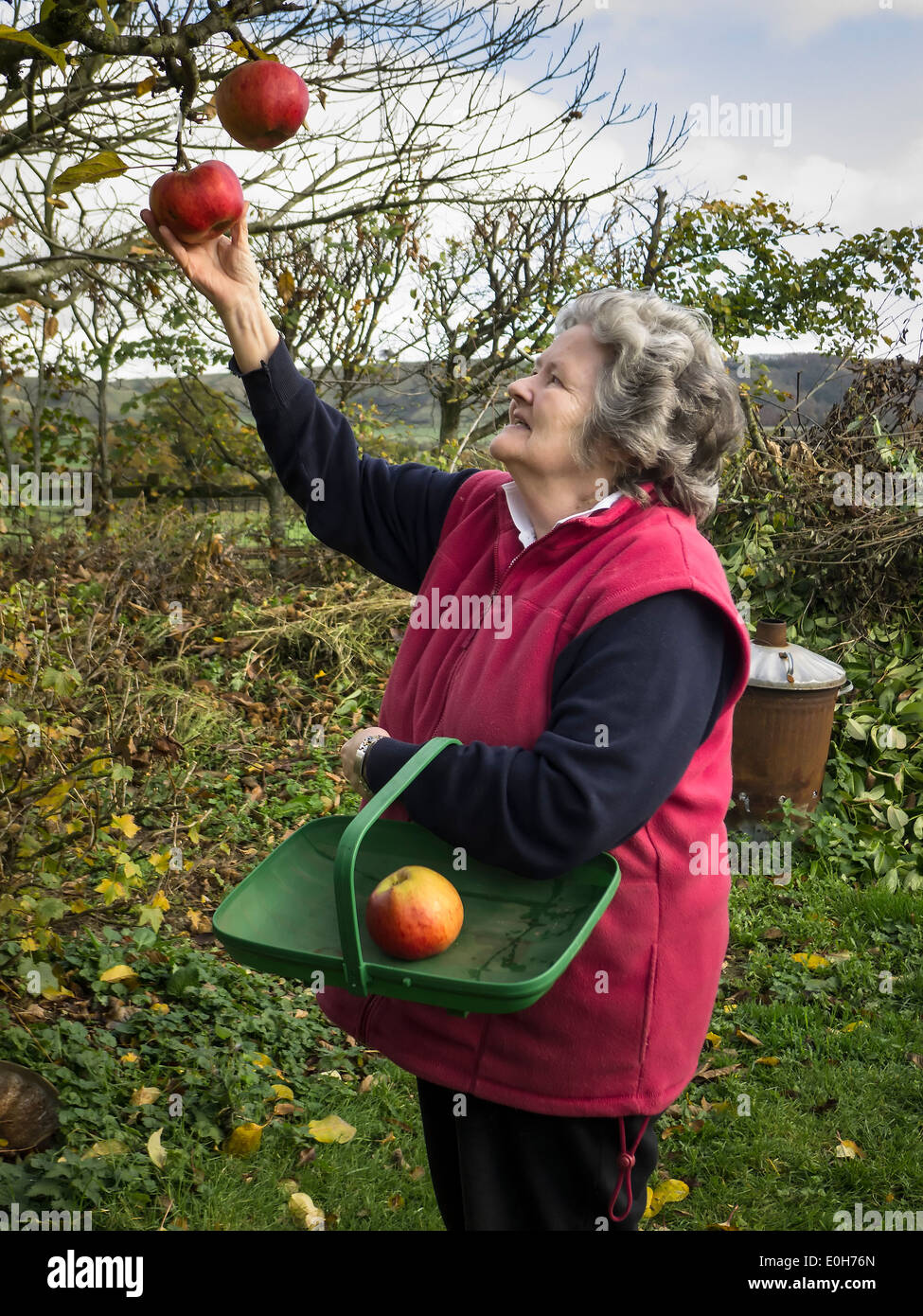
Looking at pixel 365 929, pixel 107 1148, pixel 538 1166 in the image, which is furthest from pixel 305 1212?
pixel 365 929

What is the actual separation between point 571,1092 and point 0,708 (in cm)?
173

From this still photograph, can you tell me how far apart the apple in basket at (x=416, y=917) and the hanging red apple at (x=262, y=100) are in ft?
3.54

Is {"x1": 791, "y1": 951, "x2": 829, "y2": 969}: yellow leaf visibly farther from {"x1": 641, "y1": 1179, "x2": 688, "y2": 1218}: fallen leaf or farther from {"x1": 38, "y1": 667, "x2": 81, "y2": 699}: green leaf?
{"x1": 38, "y1": 667, "x2": 81, "y2": 699}: green leaf

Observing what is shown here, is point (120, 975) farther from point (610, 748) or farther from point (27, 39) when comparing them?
point (27, 39)

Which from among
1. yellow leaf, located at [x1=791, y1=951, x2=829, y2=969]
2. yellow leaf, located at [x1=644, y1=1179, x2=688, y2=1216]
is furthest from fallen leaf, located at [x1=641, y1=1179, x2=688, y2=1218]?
yellow leaf, located at [x1=791, y1=951, x2=829, y2=969]

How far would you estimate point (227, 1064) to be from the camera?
2.99 metres

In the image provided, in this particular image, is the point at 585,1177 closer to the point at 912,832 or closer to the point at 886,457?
the point at 912,832

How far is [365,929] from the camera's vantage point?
1438 millimetres

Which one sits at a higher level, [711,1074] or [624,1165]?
[624,1165]

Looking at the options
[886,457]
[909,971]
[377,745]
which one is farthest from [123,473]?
[377,745]

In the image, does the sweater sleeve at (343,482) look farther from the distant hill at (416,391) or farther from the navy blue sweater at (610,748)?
the distant hill at (416,391)

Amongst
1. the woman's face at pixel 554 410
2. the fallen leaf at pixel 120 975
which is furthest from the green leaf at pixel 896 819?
the woman's face at pixel 554 410

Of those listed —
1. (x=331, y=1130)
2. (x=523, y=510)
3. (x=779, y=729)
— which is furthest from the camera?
(x=779, y=729)

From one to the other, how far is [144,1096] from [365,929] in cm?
175
